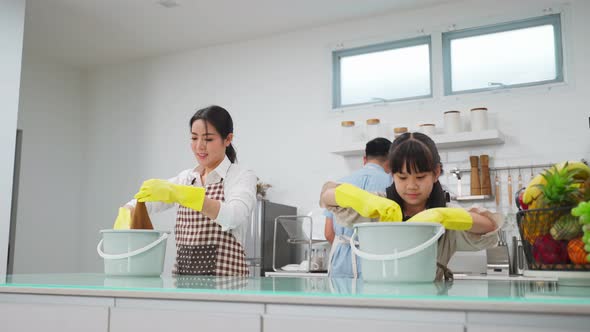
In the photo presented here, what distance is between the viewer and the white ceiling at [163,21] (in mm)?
4324

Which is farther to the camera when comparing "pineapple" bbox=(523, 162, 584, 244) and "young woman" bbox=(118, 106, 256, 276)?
"young woman" bbox=(118, 106, 256, 276)

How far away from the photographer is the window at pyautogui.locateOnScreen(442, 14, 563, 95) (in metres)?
3.95

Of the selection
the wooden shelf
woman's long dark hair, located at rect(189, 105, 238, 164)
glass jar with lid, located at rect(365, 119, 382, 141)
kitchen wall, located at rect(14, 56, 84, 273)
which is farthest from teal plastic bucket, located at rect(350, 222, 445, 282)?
kitchen wall, located at rect(14, 56, 84, 273)

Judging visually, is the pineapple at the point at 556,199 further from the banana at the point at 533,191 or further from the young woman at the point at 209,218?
the young woman at the point at 209,218

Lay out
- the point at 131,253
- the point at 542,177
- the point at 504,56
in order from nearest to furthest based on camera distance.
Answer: the point at 542,177 → the point at 131,253 → the point at 504,56

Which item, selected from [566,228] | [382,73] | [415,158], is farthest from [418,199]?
[382,73]

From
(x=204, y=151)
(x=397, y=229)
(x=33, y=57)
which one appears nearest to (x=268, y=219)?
(x=204, y=151)

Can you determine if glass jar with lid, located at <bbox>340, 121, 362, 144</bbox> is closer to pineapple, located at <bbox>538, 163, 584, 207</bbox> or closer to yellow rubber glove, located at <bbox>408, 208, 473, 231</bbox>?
yellow rubber glove, located at <bbox>408, 208, 473, 231</bbox>

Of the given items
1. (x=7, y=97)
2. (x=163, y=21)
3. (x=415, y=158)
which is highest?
(x=163, y=21)

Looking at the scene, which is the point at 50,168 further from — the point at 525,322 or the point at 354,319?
the point at 525,322

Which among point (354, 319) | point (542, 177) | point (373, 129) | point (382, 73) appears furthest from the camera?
point (382, 73)

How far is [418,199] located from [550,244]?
534 mm

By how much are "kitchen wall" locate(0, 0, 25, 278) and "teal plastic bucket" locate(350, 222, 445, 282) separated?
10.8 ft

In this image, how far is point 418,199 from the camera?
A: 5.02 feet
